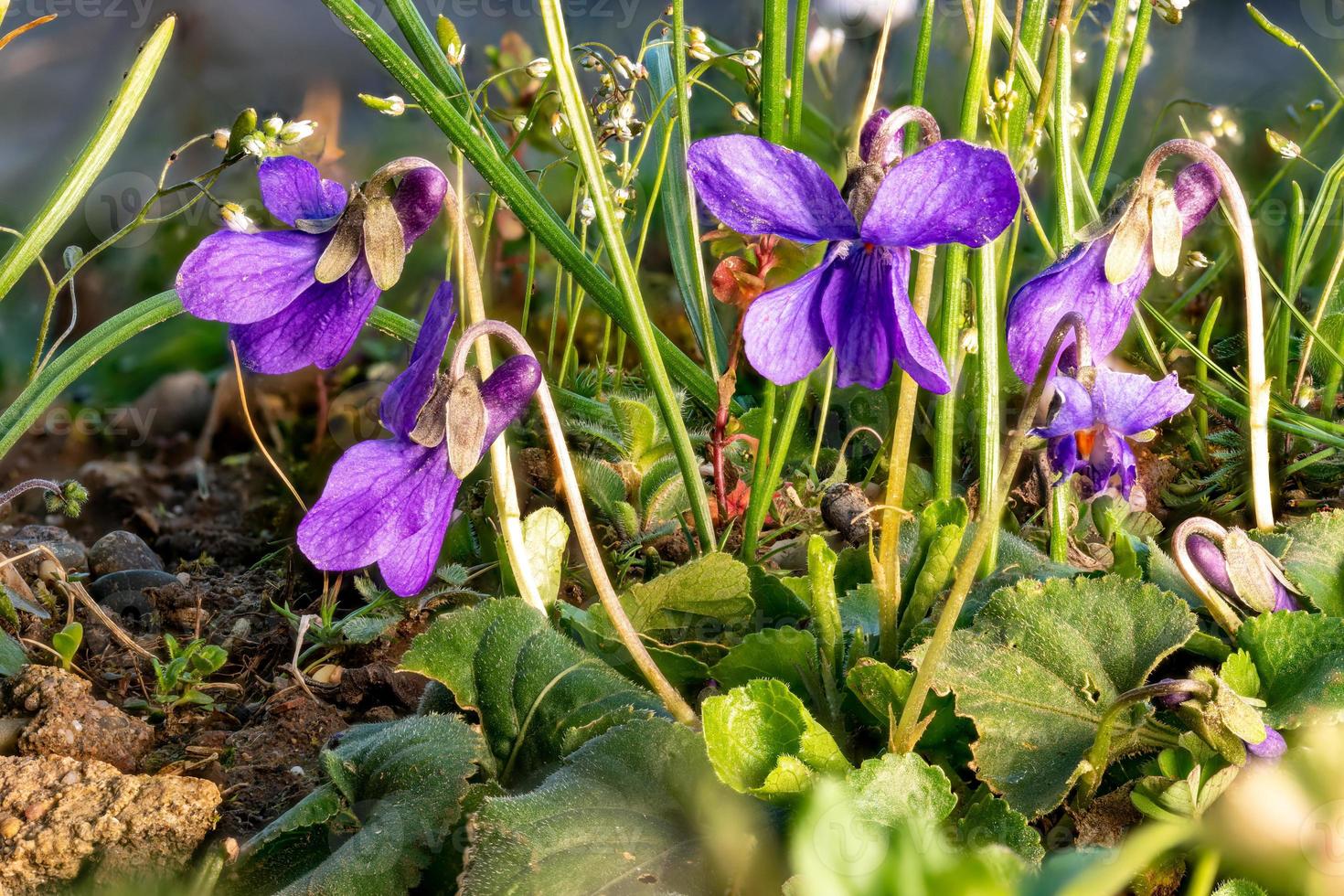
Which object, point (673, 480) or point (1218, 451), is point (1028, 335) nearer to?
point (673, 480)

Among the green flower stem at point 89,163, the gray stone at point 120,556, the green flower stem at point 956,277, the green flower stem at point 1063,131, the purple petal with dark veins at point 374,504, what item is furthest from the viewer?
A: the gray stone at point 120,556

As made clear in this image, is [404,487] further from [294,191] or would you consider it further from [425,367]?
[294,191]

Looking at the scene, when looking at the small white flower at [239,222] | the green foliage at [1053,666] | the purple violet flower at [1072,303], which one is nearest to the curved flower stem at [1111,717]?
the green foliage at [1053,666]

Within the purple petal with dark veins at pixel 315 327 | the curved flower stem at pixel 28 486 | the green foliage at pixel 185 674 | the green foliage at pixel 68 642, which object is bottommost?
the green foliage at pixel 185 674

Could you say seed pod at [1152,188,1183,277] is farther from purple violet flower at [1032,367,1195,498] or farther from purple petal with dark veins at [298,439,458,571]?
purple petal with dark veins at [298,439,458,571]

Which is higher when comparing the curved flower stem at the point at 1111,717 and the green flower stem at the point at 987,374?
the green flower stem at the point at 987,374

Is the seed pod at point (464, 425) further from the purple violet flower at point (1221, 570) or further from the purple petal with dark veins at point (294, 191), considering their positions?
the purple violet flower at point (1221, 570)
